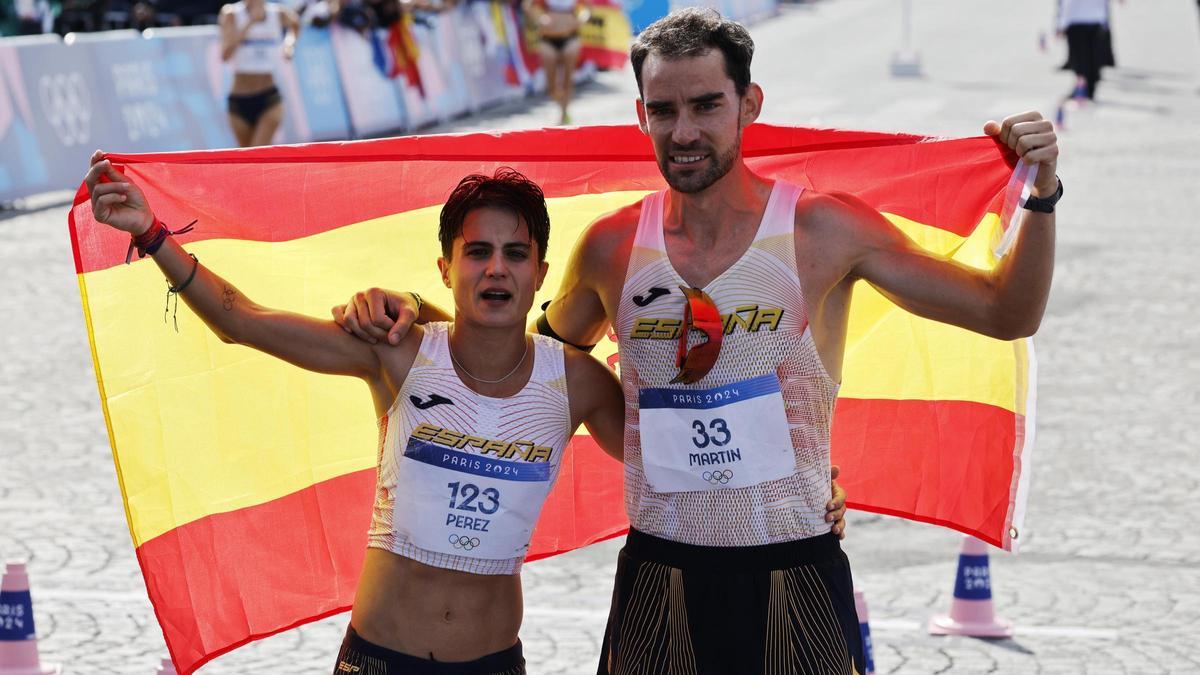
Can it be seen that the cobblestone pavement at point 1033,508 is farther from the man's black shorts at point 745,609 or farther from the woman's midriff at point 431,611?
the man's black shorts at point 745,609

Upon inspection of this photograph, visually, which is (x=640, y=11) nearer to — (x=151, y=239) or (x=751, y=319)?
(x=151, y=239)

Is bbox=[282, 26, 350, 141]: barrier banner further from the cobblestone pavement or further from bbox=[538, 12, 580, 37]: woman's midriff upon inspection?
the cobblestone pavement

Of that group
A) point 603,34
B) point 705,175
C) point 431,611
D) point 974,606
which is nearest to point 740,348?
point 705,175

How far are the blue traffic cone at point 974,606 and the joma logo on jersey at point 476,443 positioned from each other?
115 inches

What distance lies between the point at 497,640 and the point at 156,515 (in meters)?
1.06

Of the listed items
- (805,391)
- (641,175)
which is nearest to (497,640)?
(805,391)

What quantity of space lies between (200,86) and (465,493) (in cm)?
1583

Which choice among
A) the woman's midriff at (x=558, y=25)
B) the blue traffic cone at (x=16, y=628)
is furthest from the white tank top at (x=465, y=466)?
the woman's midriff at (x=558, y=25)

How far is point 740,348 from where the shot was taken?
12.7ft

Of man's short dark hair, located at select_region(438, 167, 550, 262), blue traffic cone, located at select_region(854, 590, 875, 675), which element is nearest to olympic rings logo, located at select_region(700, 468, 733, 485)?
man's short dark hair, located at select_region(438, 167, 550, 262)

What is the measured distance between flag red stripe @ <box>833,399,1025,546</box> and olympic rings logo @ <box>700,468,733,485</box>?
1.08 metres

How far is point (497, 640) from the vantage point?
13.3 feet

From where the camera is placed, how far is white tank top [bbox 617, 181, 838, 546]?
3.85 m

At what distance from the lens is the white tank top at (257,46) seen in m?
15.3
